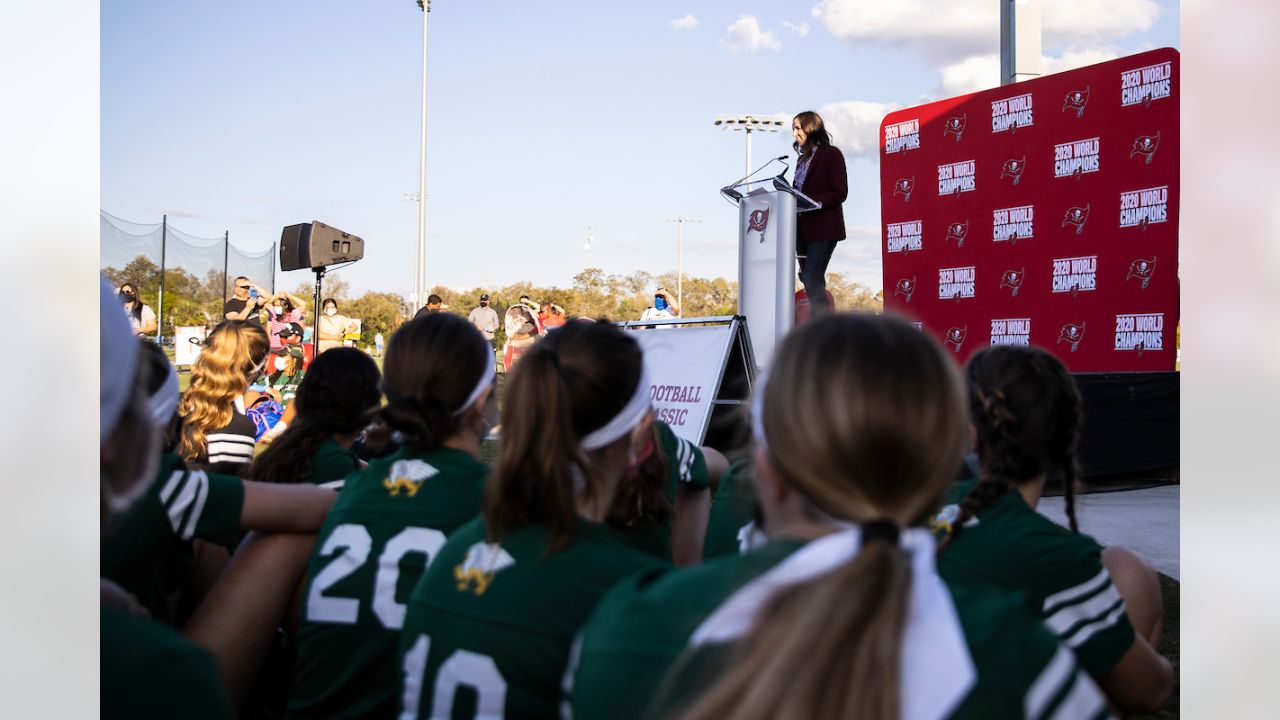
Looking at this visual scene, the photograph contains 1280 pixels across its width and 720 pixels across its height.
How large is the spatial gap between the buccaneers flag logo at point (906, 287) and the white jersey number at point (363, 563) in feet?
25.4

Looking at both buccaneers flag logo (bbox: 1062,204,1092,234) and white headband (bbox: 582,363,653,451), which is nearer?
white headband (bbox: 582,363,653,451)

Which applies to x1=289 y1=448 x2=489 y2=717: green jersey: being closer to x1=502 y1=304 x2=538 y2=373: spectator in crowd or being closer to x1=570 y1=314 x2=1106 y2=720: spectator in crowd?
x1=570 y1=314 x2=1106 y2=720: spectator in crowd

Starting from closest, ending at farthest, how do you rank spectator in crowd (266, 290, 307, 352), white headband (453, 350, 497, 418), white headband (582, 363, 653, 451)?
white headband (582, 363, 653, 451) < white headband (453, 350, 497, 418) < spectator in crowd (266, 290, 307, 352)

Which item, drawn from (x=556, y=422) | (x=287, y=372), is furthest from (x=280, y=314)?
(x=556, y=422)

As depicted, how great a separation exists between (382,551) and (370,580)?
6 centimetres

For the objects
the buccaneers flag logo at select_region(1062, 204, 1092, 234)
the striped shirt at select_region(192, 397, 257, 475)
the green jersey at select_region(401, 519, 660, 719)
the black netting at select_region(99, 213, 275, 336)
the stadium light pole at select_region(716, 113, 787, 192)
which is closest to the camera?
the green jersey at select_region(401, 519, 660, 719)

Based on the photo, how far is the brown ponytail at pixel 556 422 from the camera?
1385 mm

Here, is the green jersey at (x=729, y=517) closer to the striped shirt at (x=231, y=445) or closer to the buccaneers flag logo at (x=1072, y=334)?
the striped shirt at (x=231, y=445)

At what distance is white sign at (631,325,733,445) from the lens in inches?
204

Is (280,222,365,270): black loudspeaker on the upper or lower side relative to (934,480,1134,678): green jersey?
upper

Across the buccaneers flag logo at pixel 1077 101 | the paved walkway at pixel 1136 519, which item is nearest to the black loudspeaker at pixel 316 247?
the paved walkway at pixel 1136 519

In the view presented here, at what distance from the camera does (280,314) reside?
12266 millimetres

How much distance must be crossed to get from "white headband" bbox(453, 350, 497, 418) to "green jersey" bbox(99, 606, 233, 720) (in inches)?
41.3

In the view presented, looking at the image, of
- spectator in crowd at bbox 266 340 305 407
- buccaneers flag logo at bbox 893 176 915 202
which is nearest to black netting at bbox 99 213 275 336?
spectator in crowd at bbox 266 340 305 407
